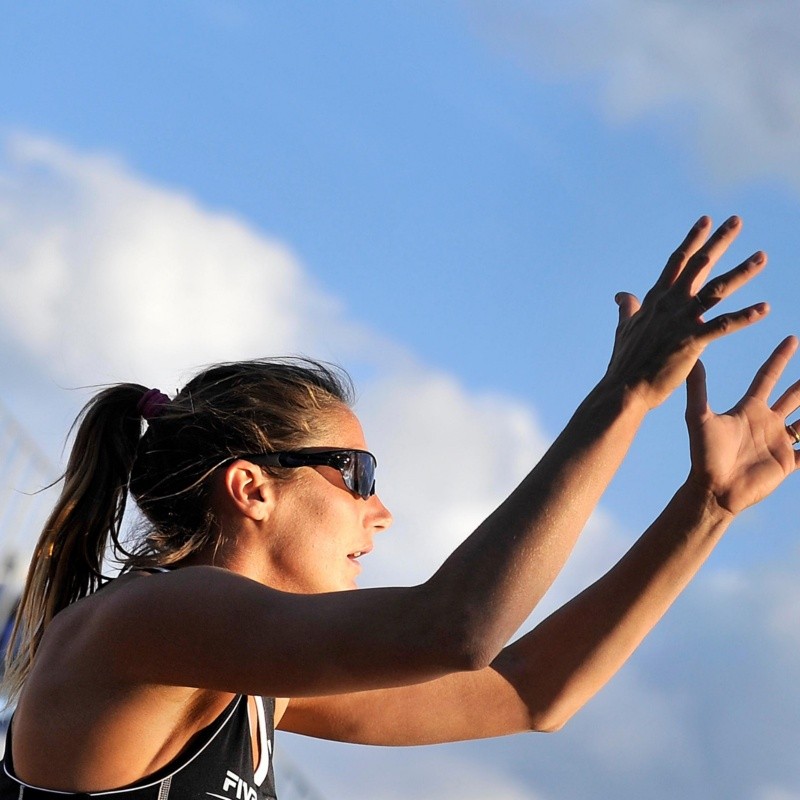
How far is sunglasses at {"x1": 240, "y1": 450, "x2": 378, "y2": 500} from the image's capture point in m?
3.07

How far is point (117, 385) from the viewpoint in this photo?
3348 millimetres

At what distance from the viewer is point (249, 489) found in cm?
302

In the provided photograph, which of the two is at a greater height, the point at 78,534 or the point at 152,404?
the point at 152,404

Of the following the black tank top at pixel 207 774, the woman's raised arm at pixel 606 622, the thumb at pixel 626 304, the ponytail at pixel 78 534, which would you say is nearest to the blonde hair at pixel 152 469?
the ponytail at pixel 78 534

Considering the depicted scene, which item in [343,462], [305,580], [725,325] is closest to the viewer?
[725,325]

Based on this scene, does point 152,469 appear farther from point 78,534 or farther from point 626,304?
point 626,304

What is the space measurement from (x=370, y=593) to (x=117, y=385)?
138 centimetres

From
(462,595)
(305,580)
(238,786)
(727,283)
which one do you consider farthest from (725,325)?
(238,786)

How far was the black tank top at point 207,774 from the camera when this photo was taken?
8.16 feet

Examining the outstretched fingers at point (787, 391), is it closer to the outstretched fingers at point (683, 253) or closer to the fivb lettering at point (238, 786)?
the outstretched fingers at point (683, 253)

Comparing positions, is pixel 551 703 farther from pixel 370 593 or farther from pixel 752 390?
pixel 370 593

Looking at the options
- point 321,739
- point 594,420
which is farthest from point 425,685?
point 594,420

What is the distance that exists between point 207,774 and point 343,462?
90 cm

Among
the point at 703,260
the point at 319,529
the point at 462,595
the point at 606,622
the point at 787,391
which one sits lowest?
the point at 462,595
